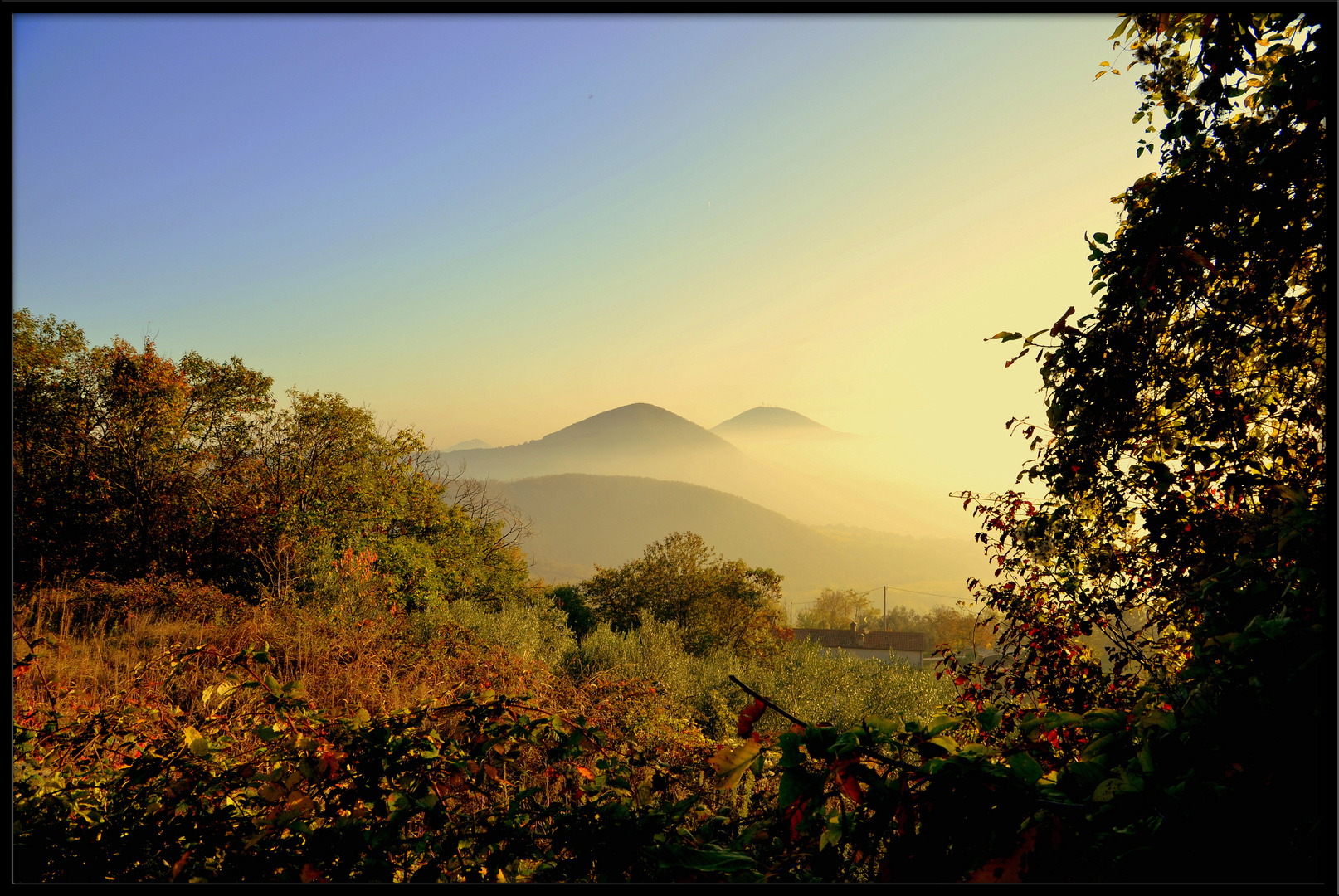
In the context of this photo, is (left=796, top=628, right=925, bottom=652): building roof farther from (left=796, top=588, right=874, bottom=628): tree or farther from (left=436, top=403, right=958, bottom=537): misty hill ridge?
(left=436, top=403, right=958, bottom=537): misty hill ridge

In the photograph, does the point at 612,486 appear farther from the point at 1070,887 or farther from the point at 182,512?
the point at 1070,887

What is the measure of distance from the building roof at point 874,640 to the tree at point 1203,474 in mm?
30145

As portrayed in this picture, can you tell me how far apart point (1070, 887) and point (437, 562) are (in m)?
13.6

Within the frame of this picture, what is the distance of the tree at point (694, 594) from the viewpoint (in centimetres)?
1412

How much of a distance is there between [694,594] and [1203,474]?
1260 cm

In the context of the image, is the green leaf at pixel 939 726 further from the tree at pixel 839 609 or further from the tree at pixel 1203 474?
the tree at pixel 839 609

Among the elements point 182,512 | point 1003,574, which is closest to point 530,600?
point 182,512

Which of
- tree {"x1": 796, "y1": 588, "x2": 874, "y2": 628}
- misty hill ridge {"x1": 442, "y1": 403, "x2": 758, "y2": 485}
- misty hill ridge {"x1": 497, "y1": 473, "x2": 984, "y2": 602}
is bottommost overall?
tree {"x1": 796, "y1": 588, "x2": 874, "y2": 628}

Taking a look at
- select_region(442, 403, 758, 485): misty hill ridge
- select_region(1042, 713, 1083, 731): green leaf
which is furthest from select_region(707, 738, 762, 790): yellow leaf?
select_region(442, 403, 758, 485): misty hill ridge

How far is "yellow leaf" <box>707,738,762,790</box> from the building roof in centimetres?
3231

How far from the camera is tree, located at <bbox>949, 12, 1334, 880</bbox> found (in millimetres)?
1199

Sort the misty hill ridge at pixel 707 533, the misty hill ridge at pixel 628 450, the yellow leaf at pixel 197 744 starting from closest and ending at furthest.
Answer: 1. the yellow leaf at pixel 197 744
2. the misty hill ridge at pixel 707 533
3. the misty hill ridge at pixel 628 450

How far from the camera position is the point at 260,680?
2.21 metres

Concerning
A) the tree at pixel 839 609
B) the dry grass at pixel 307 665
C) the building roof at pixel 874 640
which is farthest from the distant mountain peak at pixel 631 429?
the dry grass at pixel 307 665
